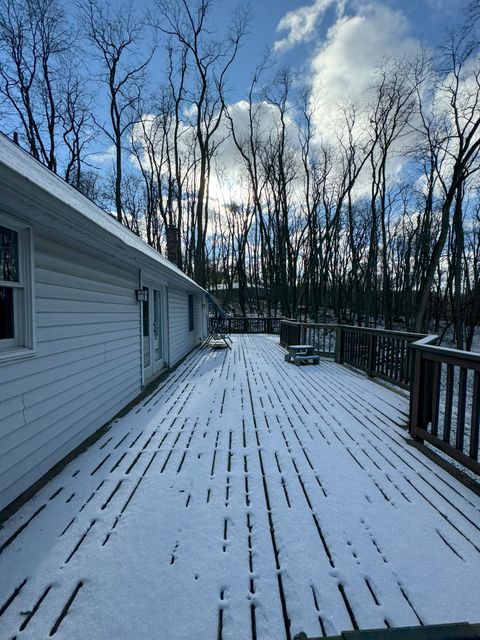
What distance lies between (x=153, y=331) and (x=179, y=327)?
2.22 metres

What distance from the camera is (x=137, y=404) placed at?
430 cm

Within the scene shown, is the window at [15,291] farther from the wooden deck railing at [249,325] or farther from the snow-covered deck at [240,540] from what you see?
the wooden deck railing at [249,325]

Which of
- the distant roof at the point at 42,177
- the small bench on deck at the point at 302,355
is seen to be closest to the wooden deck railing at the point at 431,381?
the small bench on deck at the point at 302,355

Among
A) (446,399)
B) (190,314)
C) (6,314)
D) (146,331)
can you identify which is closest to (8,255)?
(6,314)

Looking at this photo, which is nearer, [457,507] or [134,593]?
[134,593]

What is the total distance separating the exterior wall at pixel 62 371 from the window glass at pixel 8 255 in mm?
190

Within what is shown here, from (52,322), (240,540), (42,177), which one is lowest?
(240,540)

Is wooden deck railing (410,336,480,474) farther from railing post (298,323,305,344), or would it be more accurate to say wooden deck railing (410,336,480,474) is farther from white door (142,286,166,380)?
railing post (298,323,305,344)

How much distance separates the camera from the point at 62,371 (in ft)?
8.89

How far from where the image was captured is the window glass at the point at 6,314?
214 centimetres

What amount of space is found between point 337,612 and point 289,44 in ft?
51.4

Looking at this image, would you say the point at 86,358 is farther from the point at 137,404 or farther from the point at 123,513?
the point at 123,513

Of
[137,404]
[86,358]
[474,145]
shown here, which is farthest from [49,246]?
[474,145]

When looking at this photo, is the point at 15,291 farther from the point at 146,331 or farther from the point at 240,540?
the point at 146,331
